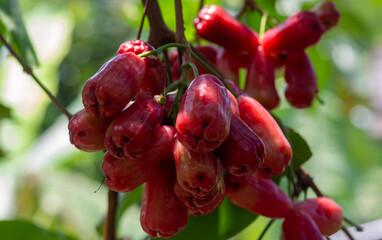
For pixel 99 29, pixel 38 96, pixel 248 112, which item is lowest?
pixel 99 29

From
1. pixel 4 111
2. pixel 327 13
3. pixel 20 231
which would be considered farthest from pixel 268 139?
pixel 4 111

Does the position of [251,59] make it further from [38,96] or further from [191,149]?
[38,96]

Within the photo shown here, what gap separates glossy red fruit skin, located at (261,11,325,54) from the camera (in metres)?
1.04

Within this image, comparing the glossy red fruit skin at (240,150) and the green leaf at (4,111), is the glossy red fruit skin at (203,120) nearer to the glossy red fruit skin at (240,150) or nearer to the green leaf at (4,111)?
the glossy red fruit skin at (240,150)

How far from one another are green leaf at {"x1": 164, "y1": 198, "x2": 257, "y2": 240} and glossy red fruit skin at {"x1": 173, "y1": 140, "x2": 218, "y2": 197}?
326 millimetres

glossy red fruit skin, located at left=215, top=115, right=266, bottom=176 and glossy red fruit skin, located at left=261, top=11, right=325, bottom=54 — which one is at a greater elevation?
glossy red fruit skin, located at left=215, top=115, right=266, bottom=176

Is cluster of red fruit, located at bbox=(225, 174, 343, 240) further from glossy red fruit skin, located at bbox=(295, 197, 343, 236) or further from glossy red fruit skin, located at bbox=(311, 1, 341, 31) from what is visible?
glossy red fruit skin, located at bbox=(311, 1, 341, 31)

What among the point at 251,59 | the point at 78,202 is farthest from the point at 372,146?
the point at 251,59

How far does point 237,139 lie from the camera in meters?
0.68

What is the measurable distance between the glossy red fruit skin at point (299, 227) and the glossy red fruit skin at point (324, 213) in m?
0.05

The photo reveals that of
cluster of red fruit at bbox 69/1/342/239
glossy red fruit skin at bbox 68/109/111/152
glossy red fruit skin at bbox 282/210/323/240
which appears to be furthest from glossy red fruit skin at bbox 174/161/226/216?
glossy red fruit skin at bbox 282/210/323/240

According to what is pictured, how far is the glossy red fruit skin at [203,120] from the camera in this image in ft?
2.08

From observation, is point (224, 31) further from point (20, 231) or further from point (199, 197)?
point (20, 231)

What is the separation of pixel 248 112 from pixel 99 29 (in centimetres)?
749
